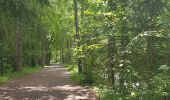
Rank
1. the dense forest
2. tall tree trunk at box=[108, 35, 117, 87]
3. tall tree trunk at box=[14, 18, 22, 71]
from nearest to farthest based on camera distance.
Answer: the dense forest → tall tree trunk at box=[108, 35, 117, 87] → tall tree trunk at box=[14, 18, 22, 71]

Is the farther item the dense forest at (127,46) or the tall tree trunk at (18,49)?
the tall tree trunk at (18,49)

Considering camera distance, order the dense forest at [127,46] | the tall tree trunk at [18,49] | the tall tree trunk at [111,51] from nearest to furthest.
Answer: the dense forest at [127,46] → the tall tree trunk at [111,51] → the tall tree trunk at [18,49]

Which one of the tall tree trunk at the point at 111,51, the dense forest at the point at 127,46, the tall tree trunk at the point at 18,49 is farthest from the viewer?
the tall tree trunk at the point at 18,49

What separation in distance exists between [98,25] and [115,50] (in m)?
1.55

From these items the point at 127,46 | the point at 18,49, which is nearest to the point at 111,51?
the point at 127,46

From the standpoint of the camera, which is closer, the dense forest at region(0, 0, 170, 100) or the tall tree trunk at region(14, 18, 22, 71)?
the dense forest at region(0, 0, 170, 100)

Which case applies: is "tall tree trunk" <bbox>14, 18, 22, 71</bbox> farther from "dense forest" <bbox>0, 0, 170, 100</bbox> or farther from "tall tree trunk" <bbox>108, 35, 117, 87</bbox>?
"tall tree trunk" <bbox>108, 35, 117, 87</bbox>

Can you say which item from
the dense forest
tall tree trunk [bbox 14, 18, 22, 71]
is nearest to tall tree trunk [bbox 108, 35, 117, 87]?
the dense forest

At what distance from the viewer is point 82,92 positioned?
628 inches

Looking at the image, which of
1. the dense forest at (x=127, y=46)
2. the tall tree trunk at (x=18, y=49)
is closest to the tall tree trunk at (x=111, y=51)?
the dense forest at (x=127, y=46)

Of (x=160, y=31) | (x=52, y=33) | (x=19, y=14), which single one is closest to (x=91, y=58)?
(x=19, y=14)

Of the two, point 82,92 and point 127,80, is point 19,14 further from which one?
point 127,80

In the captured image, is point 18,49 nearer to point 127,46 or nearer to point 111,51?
point 111,51

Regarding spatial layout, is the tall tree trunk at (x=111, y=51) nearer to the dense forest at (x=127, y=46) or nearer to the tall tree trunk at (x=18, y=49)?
the dense forest at (x=127, y=46)
